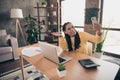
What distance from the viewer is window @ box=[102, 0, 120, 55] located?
355cm

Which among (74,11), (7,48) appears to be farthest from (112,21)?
(7,48)

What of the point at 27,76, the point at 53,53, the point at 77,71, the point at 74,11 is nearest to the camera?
the point at 77,71

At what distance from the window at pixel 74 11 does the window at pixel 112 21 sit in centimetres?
79

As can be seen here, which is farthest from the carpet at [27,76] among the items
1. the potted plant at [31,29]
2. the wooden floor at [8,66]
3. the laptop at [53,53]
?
the potted plant at [31,29]

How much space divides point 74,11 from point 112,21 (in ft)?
5.02

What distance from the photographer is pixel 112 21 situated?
3496 millimetres

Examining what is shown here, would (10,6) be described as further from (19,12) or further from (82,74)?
(82,74)

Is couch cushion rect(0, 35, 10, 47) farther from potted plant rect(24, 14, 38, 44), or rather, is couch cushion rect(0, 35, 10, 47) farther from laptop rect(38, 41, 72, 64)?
laptop rect(38, 41, 72, 64)

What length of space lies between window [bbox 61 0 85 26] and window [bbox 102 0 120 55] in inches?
31.0

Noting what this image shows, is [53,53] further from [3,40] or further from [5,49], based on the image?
[3,40]

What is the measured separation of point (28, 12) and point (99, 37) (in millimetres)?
3311

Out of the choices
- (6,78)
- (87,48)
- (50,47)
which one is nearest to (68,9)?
(87,48)

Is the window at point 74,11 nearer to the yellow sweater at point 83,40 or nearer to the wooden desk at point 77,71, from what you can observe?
the yellow sweater at point 83,40

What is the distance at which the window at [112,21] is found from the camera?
140 inches
